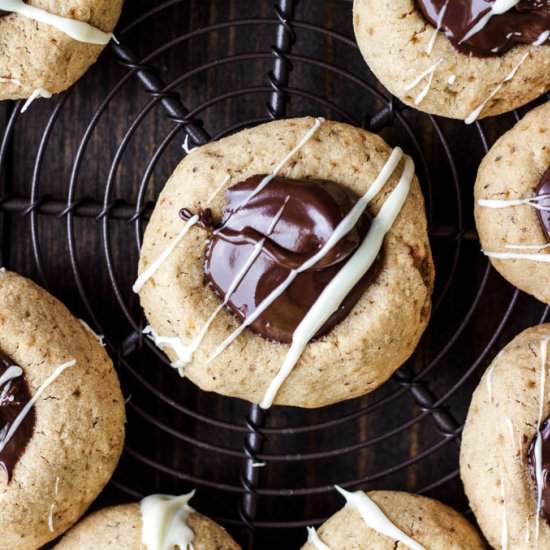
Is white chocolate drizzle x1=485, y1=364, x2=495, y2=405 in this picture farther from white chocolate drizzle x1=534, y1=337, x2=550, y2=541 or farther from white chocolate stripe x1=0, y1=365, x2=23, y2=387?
white chocolate stripe x1=0, y1=365, x2=23, y2=387

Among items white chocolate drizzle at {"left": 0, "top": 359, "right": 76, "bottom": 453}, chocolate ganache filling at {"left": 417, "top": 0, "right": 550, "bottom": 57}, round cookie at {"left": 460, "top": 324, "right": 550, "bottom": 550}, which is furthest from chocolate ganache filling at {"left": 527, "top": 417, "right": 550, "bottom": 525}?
white chocolate drizzle at {"left": 0, "top": 359, "right": 76, "bottom": 453}

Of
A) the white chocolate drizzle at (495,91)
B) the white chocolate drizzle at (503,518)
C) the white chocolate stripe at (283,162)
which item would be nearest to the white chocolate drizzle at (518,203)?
the white chocolate drizzle at (495,91)

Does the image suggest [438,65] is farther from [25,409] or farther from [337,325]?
[25,409]

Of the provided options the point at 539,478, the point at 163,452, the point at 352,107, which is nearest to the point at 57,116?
Result: the point at 352,107

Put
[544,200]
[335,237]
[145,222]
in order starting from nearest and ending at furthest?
[335,237]
[544,200]
[145,222]

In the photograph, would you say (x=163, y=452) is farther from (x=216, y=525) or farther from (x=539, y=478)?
(x=539, y=478)

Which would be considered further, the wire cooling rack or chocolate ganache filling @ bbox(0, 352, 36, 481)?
the wire cooling rack

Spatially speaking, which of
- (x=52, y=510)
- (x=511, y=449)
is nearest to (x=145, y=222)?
(x=52, y=510)

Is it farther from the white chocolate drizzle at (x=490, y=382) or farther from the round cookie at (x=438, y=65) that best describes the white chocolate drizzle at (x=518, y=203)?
the white chocolate drizzle at (x=490, y=382)
